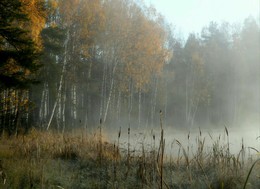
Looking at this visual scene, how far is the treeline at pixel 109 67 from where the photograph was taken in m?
13.1

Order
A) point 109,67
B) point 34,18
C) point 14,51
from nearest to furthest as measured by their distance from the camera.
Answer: point 14,51 → point 34,18 → point 109,67

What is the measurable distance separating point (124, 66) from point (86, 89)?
4.61 m

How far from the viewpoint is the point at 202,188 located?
4047 mm

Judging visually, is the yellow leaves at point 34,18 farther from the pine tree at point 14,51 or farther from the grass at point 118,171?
the grass at point 118,171

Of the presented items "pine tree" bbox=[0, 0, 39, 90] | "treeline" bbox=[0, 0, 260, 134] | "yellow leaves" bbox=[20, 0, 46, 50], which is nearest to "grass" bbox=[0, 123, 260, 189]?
"treeline" bbox=[0, 0, 260, 134]

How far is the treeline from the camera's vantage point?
1315 cm

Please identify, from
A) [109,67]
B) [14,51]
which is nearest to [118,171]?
[14,51]

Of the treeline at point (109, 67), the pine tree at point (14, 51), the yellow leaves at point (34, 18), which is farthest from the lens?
the yellow leaves at point (34, 18)

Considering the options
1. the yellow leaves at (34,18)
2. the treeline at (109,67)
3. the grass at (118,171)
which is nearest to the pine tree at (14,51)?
the treeline at (109,67)

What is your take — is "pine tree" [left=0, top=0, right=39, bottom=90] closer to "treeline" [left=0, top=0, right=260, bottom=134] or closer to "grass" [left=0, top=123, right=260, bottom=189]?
"treeline" [left=0, top=0, right=260, bottom=134]

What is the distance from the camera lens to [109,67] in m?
24.6

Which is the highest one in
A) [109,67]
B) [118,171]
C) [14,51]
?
[109,67]

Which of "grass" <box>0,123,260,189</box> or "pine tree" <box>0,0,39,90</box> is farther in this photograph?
"pine tree" <box>0,0,39,90</box>

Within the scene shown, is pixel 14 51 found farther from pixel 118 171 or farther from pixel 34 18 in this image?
pixel 118 171
